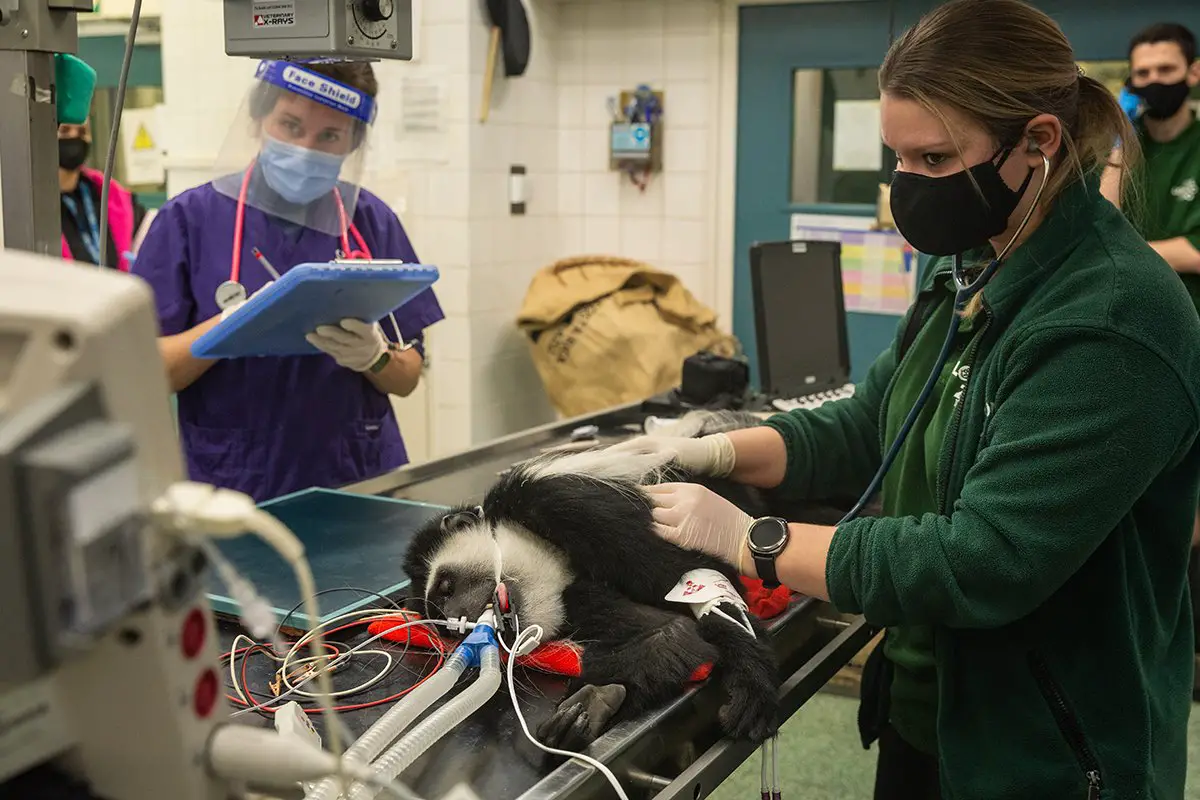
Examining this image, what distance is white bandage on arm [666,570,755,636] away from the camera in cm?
135

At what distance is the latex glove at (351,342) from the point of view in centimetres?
211

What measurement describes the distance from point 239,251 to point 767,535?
137 cm

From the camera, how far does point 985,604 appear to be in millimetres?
1253


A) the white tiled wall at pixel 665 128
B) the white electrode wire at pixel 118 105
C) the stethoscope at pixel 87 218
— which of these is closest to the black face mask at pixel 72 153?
the stethoscope at pixel 87 218

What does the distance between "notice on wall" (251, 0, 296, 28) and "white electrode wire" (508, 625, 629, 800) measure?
0.94 meters

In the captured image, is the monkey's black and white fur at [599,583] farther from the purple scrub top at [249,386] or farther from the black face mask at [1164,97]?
the black face mask at [1164,97]

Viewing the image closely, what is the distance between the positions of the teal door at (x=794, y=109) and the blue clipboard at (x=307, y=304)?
103 inches

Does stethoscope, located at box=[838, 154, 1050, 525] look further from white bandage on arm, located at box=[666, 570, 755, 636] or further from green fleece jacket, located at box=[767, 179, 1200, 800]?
white bandage on arm, located at box=[666, 570, 755, 636]

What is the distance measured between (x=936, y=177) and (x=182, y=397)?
5.30ft

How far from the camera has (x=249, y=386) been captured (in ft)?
7.46

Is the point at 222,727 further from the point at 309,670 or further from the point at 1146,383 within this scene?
the point at 1146,383

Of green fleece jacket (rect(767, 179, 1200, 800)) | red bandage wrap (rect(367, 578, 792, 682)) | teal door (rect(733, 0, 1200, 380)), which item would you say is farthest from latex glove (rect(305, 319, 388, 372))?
teal door (rect(733, 0, 1200, 380))

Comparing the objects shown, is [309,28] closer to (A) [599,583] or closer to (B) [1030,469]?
(A) [599,583]

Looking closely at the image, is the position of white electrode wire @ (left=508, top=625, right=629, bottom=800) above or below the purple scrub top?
below
